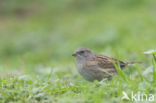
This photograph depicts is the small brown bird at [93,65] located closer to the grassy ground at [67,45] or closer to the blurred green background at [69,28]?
the grassy ground at [67,45]

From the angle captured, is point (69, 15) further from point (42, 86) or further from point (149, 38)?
point (42, 86)

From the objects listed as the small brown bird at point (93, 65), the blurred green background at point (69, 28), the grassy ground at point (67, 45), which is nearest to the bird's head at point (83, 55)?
the small brown bird at point (93, 65)

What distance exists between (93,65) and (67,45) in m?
6.86

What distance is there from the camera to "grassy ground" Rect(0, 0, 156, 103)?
5.43 metres

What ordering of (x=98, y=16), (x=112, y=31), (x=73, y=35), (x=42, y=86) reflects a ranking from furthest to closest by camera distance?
(x=98, y=16)
(x=73, y=35)
(x=112, y=31)
(x=42, y=86)

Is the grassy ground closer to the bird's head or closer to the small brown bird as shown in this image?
the small brown bird

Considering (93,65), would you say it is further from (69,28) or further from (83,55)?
(69,28)

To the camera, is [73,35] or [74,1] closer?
[73,35]

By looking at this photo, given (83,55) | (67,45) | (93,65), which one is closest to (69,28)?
(67,45)

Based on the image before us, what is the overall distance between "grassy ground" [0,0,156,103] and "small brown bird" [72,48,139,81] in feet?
0.74

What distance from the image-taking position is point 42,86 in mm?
5809

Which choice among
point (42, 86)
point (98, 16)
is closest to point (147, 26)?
point (98, 16)

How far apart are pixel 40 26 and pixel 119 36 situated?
231 inches

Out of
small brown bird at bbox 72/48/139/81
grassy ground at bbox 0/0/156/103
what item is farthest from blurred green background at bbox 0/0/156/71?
small brown bird at bbox 72/48/139/81
